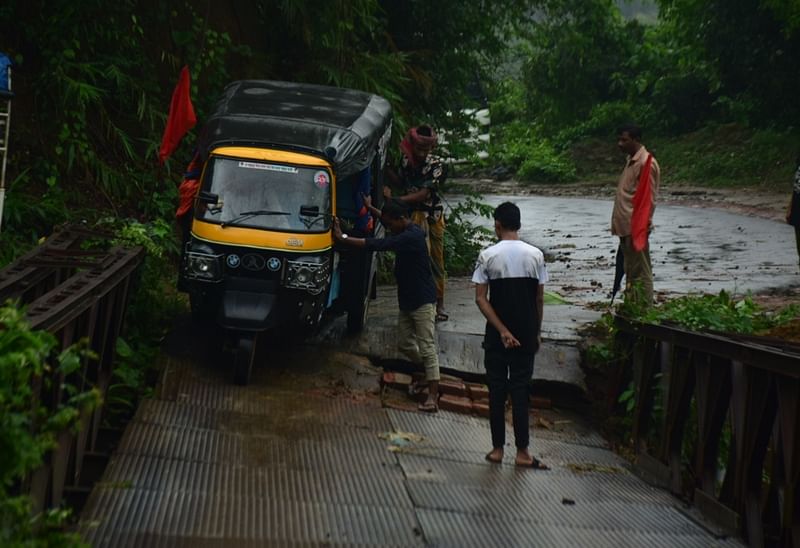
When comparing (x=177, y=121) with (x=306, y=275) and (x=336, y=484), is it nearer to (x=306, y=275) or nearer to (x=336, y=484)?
(x=306, y=275)

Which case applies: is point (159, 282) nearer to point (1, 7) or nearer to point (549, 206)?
point (1, 7)

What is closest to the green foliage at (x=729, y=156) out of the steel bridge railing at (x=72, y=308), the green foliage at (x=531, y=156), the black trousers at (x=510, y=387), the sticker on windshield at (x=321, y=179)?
the green foliage at (x=531, y=156)

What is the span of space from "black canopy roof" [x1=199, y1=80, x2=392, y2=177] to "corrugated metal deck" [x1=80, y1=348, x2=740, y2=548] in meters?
2.15

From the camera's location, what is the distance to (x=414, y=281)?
30.3 feet

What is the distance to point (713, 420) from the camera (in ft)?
24.3

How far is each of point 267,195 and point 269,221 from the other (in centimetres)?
27

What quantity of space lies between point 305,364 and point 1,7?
6.58 metres

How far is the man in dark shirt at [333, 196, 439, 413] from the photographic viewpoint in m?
9.07

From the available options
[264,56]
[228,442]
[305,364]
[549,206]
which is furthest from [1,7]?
[549,206]

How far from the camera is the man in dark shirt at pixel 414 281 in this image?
9.07m

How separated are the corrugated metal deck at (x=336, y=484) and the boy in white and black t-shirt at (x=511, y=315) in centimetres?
39

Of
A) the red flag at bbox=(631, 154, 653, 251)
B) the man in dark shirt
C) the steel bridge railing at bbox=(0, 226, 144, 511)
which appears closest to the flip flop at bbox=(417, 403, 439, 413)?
the man in dark shirt

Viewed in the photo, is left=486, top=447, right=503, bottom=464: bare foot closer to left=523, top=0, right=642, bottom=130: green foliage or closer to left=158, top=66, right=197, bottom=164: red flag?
left=158, top=66, right=197, bottom=164: red flag

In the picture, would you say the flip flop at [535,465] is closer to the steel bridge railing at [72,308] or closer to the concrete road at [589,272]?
the concrete road at [589,272]
